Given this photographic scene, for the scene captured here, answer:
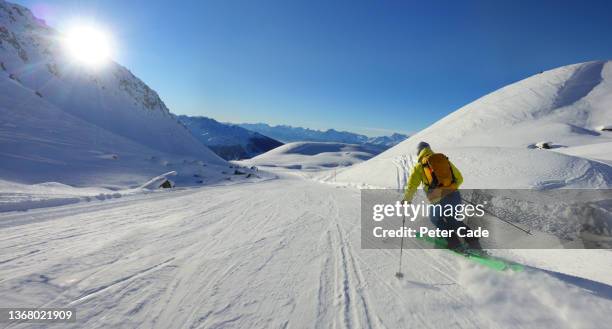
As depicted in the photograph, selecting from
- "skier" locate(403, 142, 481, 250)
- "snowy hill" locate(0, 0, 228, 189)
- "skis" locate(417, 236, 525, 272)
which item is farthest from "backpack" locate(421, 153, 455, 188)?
"snowy hill" locate(0, 0, 228, 189)

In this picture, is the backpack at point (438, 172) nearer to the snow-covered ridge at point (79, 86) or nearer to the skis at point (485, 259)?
the skis at point (485, 259)

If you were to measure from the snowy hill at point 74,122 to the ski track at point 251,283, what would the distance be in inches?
754

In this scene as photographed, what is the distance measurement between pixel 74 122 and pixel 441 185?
45.4 metres

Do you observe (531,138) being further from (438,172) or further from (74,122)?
(74,122)

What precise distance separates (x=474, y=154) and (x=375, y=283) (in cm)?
1859

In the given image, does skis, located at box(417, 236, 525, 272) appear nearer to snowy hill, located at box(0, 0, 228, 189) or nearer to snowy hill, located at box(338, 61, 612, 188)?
snowy hill, located at box(338, 61, 612, 188)

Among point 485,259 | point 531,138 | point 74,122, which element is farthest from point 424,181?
point 74,122

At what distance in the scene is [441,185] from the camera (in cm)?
594

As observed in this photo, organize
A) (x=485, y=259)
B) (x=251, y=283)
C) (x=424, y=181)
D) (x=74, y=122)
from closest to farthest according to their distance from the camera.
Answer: (x=251, y=283), (x=485, y=259), (x=424, y=181), (x=74, y=122)

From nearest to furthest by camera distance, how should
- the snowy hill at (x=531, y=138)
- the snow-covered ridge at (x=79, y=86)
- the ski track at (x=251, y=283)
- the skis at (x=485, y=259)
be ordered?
1. the ski track at (x=251, y=283)
2. the skis at (x=485, y=259)
3. the snowy hill at (x=531, y=138)
4. the snow-covered ridge at (x=79, y=86)

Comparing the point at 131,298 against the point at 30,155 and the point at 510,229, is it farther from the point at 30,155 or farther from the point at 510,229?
the point at 30,155

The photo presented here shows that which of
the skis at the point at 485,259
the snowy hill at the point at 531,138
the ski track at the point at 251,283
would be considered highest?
the snowy hill at the point at 531,138

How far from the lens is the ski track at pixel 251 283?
368 centimetres

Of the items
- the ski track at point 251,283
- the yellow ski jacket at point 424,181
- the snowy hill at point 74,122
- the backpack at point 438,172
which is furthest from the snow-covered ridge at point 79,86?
the backpack at point 438,172
